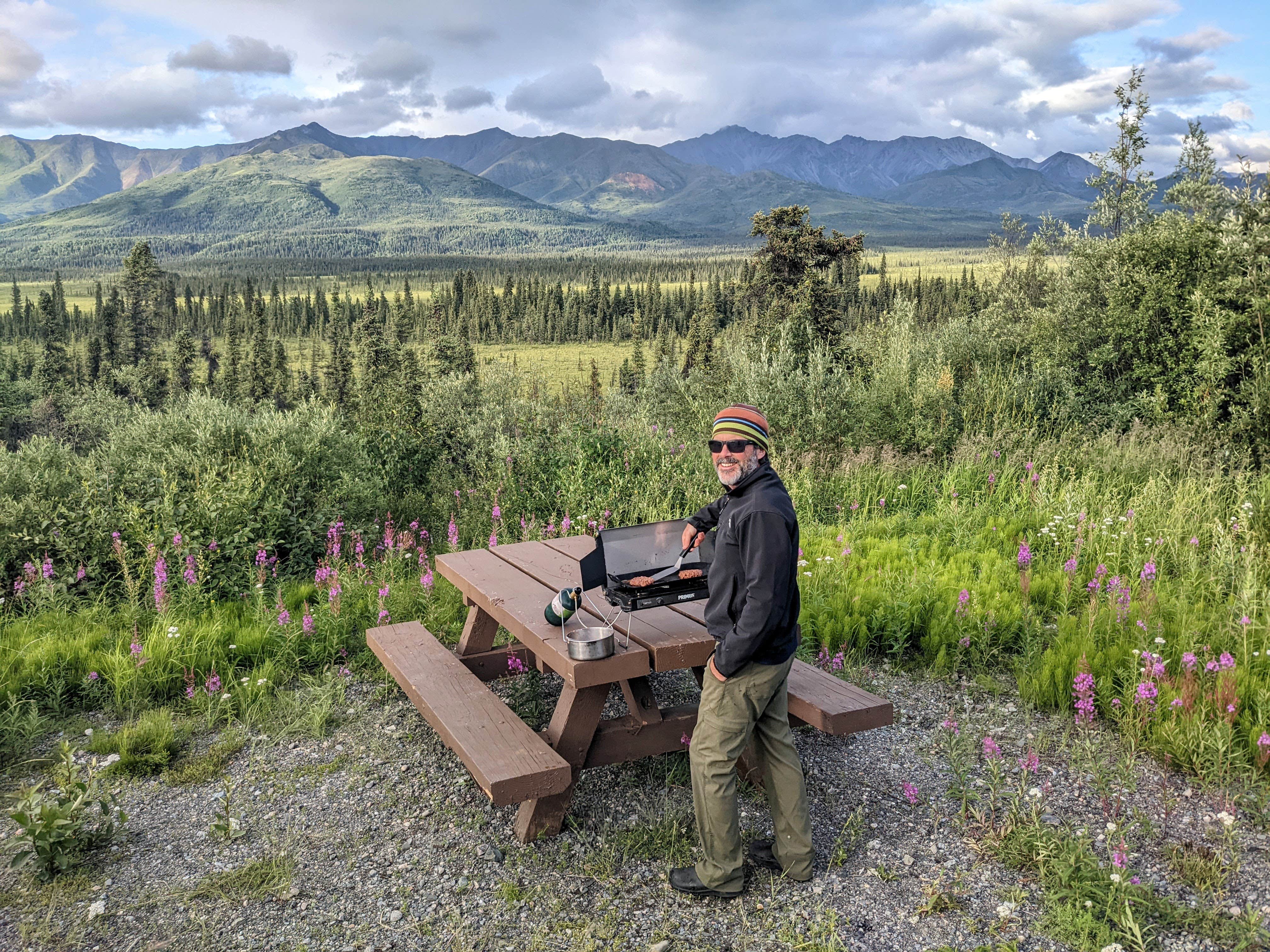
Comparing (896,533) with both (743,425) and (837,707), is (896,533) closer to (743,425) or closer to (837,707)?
(837,707)

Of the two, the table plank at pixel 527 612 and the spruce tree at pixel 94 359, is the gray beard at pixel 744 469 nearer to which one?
the table plank at pixel 527 612

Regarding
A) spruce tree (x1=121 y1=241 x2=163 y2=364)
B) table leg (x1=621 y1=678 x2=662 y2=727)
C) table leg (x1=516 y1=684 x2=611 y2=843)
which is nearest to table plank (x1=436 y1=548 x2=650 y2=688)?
table leg (x1=516 y1=684 x2=611 y2=843)

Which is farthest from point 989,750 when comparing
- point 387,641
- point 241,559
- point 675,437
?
point 675,437

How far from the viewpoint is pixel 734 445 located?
329cm

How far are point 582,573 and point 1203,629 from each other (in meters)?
3.90

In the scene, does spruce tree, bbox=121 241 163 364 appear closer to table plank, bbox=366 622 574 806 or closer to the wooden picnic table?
table plank, bbox=366 622 574 806

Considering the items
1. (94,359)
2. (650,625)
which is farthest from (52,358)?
(650,625)

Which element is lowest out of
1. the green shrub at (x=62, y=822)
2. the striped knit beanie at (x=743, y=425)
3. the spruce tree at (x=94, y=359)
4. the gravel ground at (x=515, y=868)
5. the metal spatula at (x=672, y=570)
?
the spruce tree at (x=94, y=359)

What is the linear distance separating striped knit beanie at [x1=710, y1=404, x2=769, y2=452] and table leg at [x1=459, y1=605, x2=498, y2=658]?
2524mm

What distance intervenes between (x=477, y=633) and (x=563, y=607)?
1819 mm

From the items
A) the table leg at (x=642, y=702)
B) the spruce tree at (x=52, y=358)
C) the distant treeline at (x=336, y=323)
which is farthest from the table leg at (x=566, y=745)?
the spruce tree at (x=52, y=358)

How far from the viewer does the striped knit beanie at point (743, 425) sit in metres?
3.29

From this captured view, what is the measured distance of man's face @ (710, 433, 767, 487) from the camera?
329cm

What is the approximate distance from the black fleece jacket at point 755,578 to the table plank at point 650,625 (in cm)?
34
